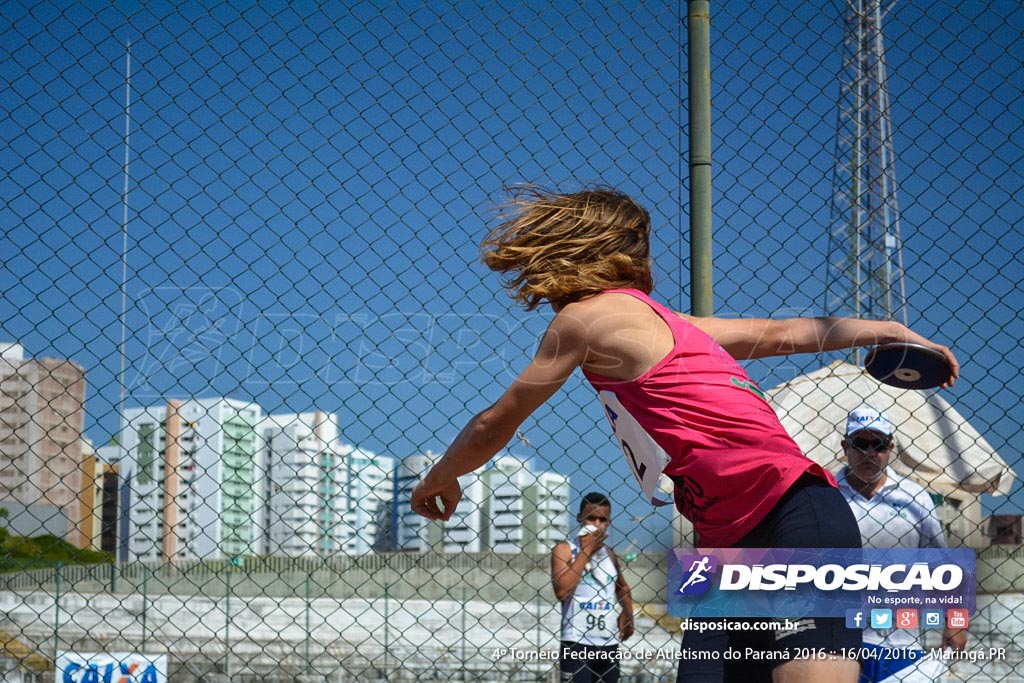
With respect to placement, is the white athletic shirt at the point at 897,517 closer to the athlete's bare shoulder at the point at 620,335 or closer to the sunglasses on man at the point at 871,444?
the sunglasses on man at the point at 871,444

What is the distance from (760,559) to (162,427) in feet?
8.88

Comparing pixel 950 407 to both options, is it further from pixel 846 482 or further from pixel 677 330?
pixel 677 330

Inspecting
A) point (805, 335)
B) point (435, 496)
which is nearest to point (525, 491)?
point (435, 496)

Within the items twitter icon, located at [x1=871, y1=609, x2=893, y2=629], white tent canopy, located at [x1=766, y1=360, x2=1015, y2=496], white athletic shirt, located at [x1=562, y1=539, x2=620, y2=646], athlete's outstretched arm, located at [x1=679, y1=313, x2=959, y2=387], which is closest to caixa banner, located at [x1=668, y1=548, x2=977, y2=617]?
→ twitter icon, located at [x1=871, y1=609, x2=893, y2=629]

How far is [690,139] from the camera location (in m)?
3.86

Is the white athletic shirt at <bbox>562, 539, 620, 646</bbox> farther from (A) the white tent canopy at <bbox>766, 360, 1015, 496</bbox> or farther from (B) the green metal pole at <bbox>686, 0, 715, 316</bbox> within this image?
(B) the green metal pole at <bbox>686, 0, 715, 316</bbox>

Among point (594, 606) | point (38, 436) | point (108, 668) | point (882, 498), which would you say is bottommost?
point (108, 668)

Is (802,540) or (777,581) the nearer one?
(802,540)

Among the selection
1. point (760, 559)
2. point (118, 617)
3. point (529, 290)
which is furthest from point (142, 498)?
point (118, 617)

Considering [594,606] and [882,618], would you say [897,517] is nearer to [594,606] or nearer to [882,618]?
[882,618]

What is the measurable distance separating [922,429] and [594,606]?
2.32m

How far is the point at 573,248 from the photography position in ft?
7.09

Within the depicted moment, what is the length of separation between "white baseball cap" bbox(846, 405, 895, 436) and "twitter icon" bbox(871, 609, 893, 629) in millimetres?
936

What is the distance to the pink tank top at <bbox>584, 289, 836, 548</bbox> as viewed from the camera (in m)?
1.97
